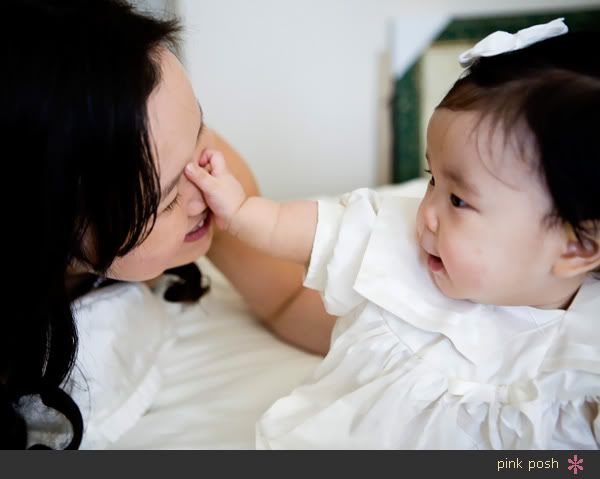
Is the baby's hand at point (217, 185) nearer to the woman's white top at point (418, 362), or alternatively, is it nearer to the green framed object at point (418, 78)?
the woman's white top at point (418, 362)

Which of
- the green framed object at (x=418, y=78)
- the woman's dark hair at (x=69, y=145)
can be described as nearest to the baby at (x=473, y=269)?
the woman's dark hair at (x=69, y=145)

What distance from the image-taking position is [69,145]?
559 millimetres

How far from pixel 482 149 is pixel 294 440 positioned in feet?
1.33

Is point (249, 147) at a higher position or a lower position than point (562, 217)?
lower

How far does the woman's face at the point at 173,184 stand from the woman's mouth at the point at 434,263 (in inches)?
11.8

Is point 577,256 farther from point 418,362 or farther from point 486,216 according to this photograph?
point 418,362

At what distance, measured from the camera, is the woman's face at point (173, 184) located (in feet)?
2.08

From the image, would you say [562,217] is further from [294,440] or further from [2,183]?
[2,183]

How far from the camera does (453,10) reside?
5.20 ft
